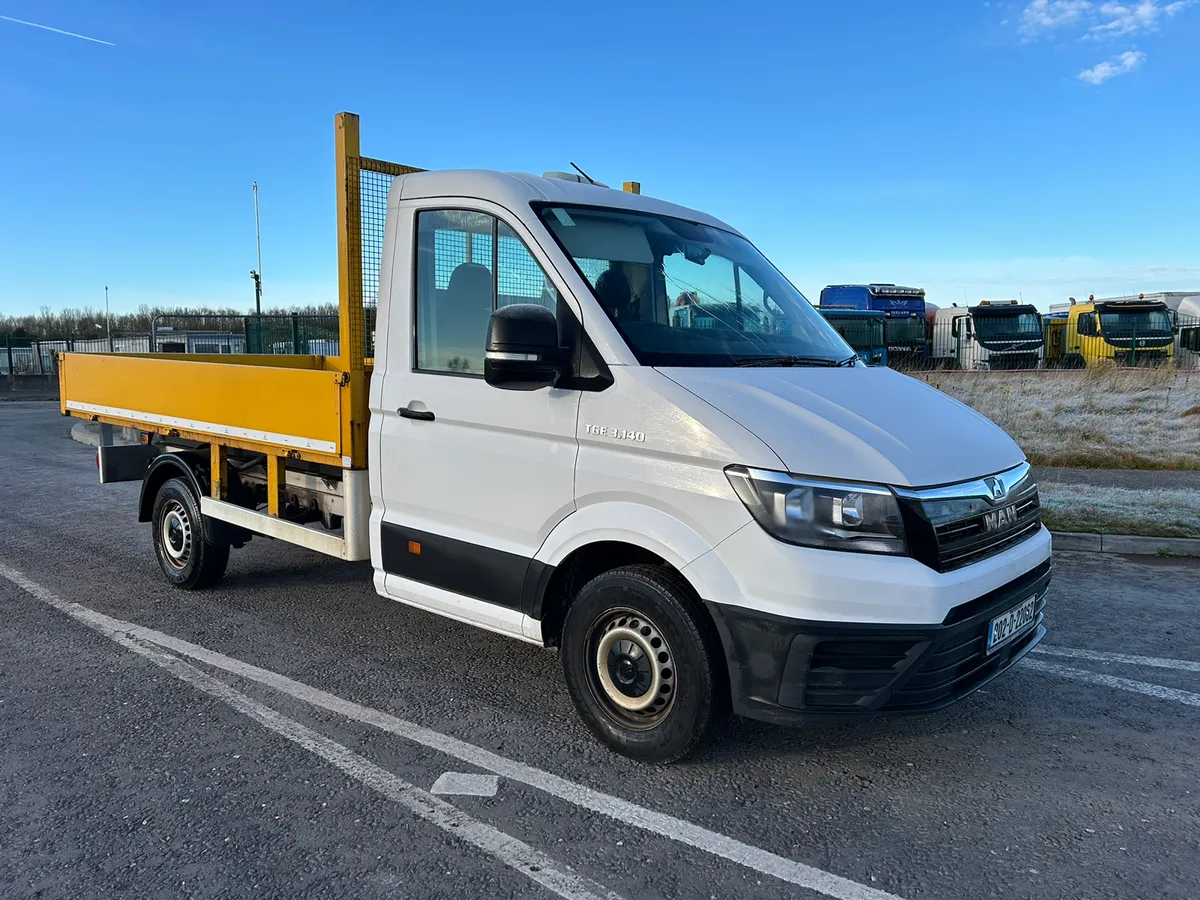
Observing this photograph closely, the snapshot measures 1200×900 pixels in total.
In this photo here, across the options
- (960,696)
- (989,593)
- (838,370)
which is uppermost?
(838,370)

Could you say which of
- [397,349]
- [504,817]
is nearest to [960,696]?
[504,817]

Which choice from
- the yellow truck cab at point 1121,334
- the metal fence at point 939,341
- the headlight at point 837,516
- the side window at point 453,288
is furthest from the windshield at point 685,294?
the yellow truck cab at point 1121,334

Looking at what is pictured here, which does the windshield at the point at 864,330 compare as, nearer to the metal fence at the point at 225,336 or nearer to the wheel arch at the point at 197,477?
the metal fence at the point at 225,336

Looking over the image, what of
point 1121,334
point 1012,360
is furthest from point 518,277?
point 1121,334

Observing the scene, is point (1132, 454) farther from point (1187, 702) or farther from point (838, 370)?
point (838, 370)

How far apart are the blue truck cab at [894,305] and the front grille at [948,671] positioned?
25.4m

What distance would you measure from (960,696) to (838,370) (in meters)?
1.45

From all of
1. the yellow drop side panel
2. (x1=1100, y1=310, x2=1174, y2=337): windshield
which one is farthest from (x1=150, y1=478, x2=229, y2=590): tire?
(x1=1100, y1=310, x2=1174, y2=337): windshield

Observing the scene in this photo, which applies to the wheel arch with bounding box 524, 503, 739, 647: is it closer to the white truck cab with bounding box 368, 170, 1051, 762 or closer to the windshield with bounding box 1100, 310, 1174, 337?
the white truck cab with bounding box 368, 170, 1051, 762

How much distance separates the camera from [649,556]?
11.5ft

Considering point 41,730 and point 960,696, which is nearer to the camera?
point 960,696

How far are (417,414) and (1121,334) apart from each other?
25.4 metres

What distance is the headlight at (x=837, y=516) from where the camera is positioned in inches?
120

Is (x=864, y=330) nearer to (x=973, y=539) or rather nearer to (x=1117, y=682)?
(x=1117, y=682)
